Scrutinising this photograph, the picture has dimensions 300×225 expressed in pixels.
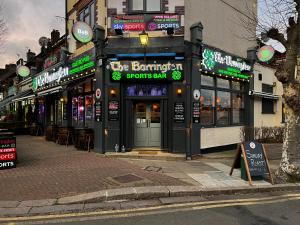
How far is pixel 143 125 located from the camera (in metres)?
13.2

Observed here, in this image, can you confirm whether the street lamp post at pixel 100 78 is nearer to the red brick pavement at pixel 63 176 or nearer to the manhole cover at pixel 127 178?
the red brick pavement at pixel 63 176

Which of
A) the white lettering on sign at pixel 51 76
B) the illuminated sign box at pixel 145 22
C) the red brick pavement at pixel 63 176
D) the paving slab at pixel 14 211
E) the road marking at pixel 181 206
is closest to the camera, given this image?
the road marking at pixel 181 206

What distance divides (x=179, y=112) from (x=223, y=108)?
144 inches

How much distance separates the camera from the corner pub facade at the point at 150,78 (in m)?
12.6

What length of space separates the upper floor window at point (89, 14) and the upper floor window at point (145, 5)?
2673 millimetres

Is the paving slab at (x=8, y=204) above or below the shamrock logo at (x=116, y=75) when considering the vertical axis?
below

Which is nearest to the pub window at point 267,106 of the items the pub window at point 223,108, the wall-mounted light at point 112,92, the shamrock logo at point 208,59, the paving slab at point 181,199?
the pub window at point 223,108

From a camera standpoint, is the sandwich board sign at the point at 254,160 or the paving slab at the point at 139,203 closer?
the paving slab at the point at 139,203

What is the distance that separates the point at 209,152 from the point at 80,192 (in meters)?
7.90

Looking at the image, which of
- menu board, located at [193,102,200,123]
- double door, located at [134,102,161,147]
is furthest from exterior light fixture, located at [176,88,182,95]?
double door, located at [134,102,161,147]

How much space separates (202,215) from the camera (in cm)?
600

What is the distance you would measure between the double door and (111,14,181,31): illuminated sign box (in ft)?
10.3

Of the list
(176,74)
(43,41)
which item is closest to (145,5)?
(176,74)

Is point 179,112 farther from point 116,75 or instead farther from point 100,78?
point 100,78
